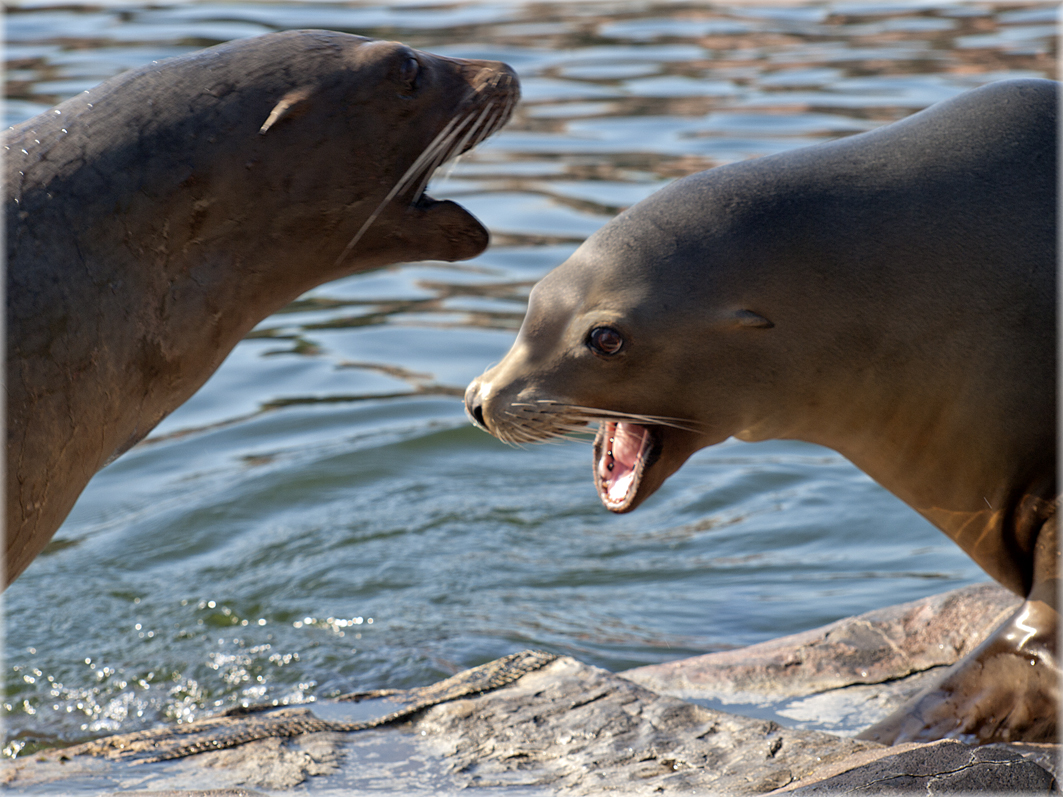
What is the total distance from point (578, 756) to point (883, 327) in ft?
4.44

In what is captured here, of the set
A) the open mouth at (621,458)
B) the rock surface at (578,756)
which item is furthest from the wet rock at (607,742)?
the open mouth at (621,458)

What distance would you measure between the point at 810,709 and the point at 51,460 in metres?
2.25

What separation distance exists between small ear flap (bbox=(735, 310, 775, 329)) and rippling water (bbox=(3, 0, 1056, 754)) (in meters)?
1.66

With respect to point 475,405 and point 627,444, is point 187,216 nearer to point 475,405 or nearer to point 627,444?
point 475,405

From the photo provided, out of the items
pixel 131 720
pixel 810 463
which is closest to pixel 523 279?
pixel 810 463

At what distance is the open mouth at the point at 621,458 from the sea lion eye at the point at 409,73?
3.58 ft

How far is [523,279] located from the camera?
9180 mm

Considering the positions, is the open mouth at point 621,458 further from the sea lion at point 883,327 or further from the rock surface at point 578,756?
the rock surface at point 578,756

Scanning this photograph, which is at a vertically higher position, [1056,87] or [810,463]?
[1056,87]

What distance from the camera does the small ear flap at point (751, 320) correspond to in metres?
3.56

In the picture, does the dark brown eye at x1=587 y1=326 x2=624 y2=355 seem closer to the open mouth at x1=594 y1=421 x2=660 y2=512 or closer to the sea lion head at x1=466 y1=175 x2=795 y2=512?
the sea lion head at x1=466 y1=175 x2=795 y2=512

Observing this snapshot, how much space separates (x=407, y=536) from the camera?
600cm

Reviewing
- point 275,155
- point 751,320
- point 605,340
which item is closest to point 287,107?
point 275,155

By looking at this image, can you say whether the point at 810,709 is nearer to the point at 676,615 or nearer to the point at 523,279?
the point at 676,615
